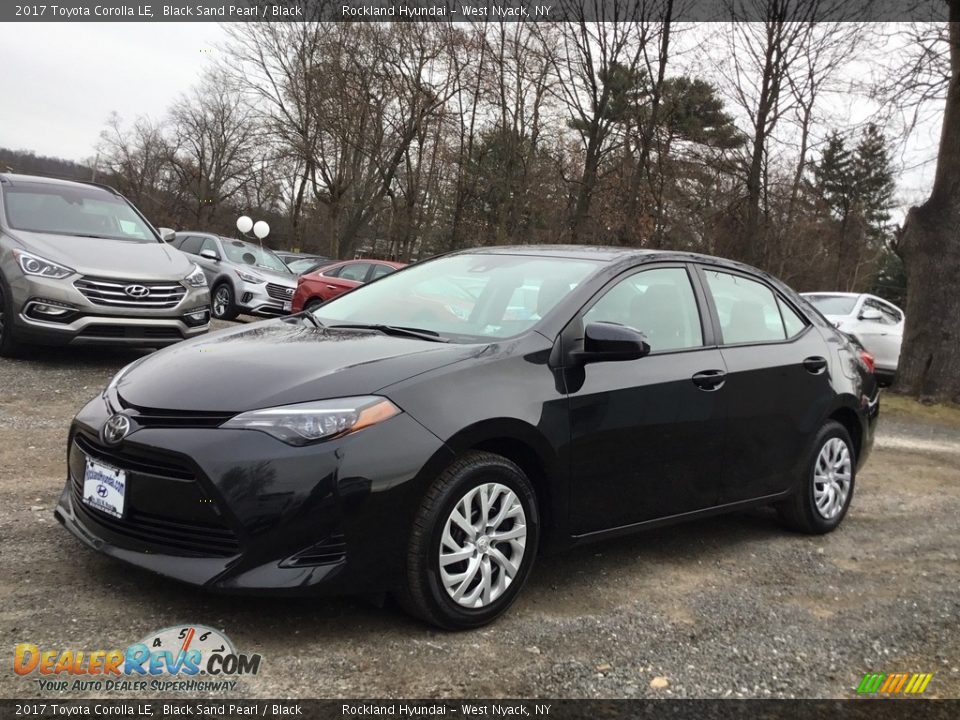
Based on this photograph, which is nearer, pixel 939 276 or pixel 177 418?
pixel 177 418

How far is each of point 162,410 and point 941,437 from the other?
9.38 metres

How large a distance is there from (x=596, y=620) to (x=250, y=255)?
1211 cm

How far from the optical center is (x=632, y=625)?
11.2 feet

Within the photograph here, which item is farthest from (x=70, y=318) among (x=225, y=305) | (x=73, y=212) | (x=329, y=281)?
(x=329, y=281)

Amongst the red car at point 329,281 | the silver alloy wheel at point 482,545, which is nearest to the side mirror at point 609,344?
the silver alloy wheel at point 482,545

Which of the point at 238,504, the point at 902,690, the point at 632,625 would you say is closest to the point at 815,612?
the point at 902,690

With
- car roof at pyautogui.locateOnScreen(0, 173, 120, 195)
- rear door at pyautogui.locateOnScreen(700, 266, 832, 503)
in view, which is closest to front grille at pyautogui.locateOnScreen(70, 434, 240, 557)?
rear door at pyautogui.locateOnScreen(700, 266, 832, 503)

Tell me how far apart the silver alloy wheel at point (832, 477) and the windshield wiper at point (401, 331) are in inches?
100

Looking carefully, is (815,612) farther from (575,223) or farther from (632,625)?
(575,223)

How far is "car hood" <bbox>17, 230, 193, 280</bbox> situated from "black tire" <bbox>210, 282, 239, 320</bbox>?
536 cm

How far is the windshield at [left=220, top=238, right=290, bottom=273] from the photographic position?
46.2 ft

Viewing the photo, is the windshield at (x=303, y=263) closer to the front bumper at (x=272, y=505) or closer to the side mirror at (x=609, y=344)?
the side mirror at (x=609, y=344)

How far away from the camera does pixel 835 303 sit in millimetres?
13648

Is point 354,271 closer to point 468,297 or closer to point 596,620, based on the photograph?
point 468,297
